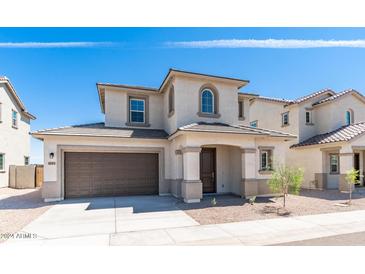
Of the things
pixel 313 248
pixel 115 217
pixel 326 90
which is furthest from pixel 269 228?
pixel 326 90

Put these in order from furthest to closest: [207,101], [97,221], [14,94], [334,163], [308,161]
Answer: [14,94] < [308,161] < [334,163] < [207,101] < [97,221]

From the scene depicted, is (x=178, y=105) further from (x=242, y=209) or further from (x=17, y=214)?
(x=17, y=214)

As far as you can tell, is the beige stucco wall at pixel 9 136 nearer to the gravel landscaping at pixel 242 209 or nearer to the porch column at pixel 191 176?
the porch column at pixel 191 176

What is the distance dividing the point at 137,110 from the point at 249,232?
10.4 m

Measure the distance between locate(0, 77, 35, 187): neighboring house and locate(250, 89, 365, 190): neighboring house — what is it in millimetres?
19862

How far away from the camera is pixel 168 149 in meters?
12.9

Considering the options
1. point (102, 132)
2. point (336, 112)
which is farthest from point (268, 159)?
point (102, 132)

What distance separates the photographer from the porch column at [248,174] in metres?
11.2

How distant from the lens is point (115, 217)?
25.1 ft

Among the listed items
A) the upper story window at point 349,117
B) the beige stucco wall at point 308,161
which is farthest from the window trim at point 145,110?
the upper story window at point 349,117

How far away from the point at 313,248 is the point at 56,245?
600 centimetres

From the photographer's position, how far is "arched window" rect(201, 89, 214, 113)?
1253 cm

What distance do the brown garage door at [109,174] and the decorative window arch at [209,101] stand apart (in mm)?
3901

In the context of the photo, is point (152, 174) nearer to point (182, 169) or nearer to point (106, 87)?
point (182, 169)
